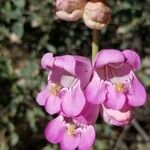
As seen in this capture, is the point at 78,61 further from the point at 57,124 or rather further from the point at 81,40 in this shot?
the point at 81,40

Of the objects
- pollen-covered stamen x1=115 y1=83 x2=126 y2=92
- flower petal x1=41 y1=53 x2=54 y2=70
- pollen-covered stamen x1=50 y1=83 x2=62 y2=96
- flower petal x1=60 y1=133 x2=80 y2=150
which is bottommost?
flower petal x1=60 y1=133 x2=80 y2=150

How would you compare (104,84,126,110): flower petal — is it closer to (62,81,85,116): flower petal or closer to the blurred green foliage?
(62,81,85,116): flower petal

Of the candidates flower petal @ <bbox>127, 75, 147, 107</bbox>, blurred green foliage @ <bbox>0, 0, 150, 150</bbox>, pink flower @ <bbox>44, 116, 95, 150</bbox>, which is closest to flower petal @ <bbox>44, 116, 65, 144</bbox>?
pink flower @ <bbox>44, 116, 95, 150</bbox>

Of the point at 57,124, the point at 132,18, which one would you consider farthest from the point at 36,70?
the point at 57,124

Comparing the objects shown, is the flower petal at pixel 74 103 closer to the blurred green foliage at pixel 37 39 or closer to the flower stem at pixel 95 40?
the flower stem at pixel 95 40

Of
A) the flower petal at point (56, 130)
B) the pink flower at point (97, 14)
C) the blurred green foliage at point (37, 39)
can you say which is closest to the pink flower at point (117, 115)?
the flower petal at point (56, 130)

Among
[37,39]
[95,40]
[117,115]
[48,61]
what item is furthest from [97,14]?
[37,39]
